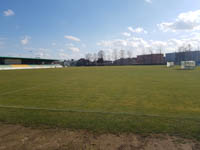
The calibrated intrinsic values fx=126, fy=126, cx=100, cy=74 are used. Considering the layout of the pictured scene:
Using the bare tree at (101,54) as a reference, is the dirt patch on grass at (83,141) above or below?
below

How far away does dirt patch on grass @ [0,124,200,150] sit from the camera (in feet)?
8.97

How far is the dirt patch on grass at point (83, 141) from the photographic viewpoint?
8.97 ft

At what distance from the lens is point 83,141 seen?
2959 millimetres

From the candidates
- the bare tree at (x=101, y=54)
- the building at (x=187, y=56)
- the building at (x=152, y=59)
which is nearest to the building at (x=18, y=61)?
the bare tree at (x=101, y=54)

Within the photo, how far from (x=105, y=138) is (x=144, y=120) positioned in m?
1.56

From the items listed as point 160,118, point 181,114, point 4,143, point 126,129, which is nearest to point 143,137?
point 126,129

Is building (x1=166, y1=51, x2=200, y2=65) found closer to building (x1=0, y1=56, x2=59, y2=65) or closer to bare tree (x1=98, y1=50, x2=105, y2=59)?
bare tree (x1=98, y1=50, x2=105, y2=59)

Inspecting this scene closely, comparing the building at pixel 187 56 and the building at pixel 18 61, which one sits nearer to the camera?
the building at pixel 18 61

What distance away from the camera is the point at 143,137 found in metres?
3.05

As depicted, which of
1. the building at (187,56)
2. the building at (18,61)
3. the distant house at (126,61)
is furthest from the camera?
the distant house at (126,61)

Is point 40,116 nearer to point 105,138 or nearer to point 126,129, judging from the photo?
point 105,138

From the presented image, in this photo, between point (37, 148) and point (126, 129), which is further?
point (126, 129)

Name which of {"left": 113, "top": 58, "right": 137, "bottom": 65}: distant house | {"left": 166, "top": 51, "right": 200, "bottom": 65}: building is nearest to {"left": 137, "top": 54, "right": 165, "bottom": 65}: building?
{"left": 113, "top": 58, "right": 137, "bottom": 65}: distant house

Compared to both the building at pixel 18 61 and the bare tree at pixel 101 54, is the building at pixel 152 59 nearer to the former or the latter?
the bare tree at pixel 101 54
